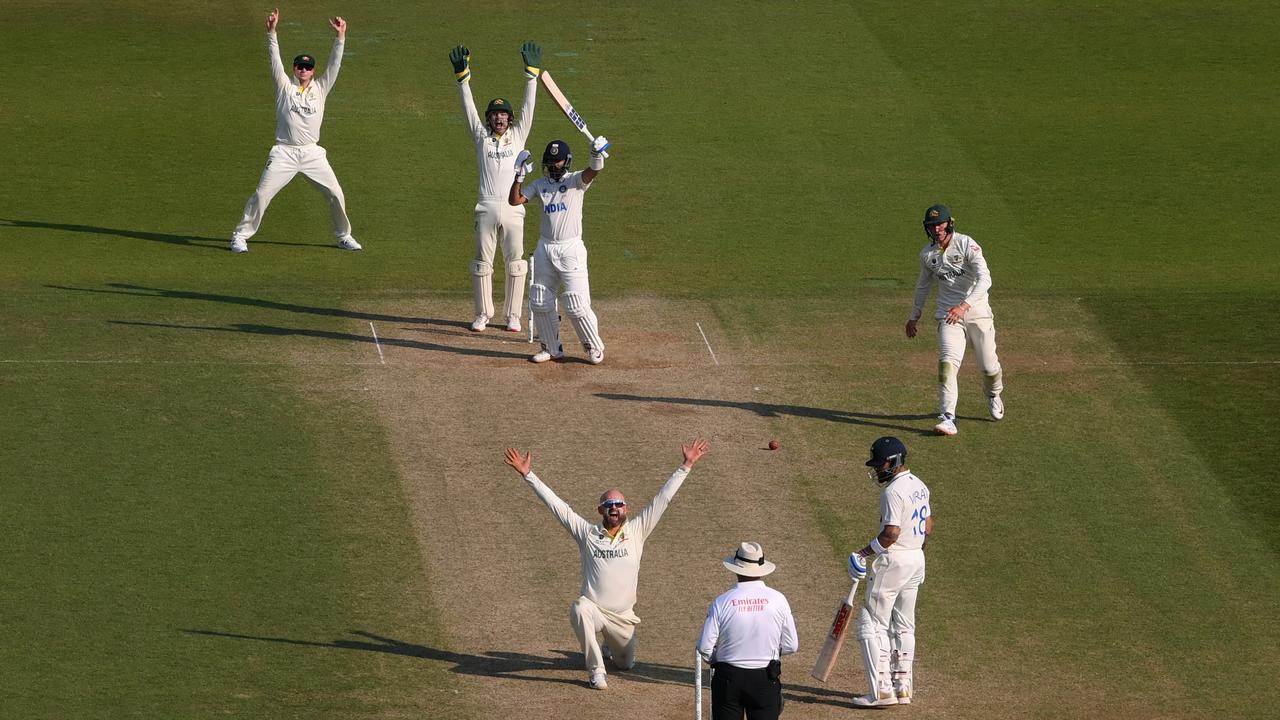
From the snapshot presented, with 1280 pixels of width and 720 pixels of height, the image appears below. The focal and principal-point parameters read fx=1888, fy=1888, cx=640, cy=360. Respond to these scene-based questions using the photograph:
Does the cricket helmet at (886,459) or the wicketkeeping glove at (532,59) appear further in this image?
the wicketkeeping glove at (532,59)

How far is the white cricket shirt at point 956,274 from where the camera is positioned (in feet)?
66.8

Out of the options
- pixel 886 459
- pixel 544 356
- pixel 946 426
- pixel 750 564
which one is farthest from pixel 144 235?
pixel 750 564

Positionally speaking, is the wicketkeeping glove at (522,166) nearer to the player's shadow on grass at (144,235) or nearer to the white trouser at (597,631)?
the player's shadow on grass at (144,235)

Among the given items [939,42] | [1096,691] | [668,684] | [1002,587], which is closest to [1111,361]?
[1002,587]

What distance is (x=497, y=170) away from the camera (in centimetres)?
2259

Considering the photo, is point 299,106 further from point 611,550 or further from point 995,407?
point 611,550

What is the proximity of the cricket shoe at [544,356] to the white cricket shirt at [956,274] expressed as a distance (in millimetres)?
4254

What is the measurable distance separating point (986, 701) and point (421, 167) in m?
16.6

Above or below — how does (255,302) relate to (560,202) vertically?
below

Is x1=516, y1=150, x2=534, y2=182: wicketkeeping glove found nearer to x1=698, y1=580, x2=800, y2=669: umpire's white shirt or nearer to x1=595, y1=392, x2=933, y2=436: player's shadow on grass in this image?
x1=595, y1=392, x2=933, y2=436: player's shadow on grass

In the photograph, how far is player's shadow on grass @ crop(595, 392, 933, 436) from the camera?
68.5 ft

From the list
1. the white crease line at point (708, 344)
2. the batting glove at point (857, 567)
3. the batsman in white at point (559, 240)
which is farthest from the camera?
the white crease line at point (708, 344)

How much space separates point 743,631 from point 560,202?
8680mm

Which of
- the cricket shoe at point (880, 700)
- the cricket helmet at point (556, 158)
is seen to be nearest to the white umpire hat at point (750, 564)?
the cricket shoe at point (880, 700)
